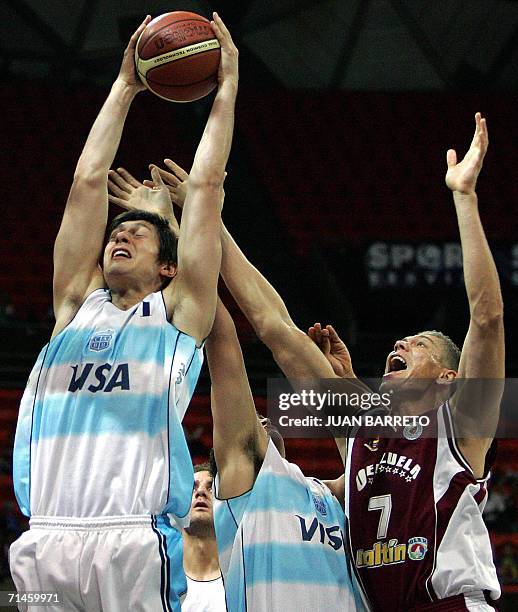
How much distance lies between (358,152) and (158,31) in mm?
11623

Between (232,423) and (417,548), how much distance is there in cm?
78

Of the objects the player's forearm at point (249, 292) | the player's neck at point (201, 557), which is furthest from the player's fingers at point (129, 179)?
the player's neck at point (201, 557)

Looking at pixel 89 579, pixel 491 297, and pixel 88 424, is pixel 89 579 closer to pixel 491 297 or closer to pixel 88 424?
pixel 88 424

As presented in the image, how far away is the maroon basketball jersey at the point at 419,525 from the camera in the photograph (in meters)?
3.23

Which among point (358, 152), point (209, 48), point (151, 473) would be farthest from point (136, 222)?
point (358, 152)

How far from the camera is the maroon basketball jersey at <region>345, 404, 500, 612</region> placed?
3.23 meters

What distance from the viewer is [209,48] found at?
346 centimetres

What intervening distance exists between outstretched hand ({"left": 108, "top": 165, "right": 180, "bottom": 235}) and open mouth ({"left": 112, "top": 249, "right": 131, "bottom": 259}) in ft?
1.12

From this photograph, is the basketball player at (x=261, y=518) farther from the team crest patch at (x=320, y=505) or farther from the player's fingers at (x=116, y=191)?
the player's fingers at (x=116, y=191)

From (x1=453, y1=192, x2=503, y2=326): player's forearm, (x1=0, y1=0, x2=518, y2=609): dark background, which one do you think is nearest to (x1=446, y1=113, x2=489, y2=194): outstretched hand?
(x1=453, y1=192, x2=503, y2=326): player's forearm

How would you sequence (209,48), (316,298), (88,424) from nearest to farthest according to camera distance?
(88,424) → (209,48) → (316,298)

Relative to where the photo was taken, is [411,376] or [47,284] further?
[47,284]

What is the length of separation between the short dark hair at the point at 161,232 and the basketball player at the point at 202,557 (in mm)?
1652

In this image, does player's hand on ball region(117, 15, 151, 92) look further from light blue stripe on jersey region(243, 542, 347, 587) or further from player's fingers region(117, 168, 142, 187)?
light blue stripe on jersey region(243, 542, 347, 587)
